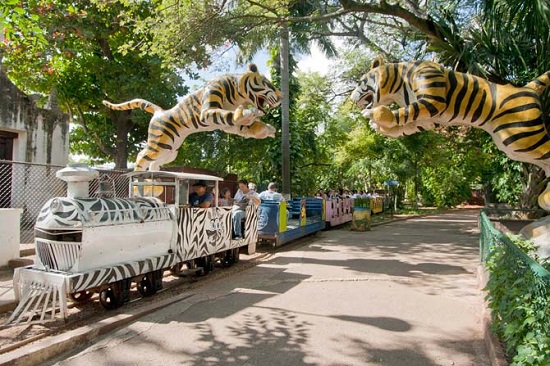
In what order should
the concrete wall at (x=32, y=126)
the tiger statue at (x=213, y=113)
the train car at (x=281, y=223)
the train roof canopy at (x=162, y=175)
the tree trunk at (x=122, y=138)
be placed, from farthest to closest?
the tree trunk at (x=122, y=138) → the concrete wall at (x=32, y=126) → the train car at (x=281, y=223) → the tiger statue at (x=213, y=113) → the train roof canopy at (x=162, y=175)

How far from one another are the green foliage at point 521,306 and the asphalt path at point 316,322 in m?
0.69

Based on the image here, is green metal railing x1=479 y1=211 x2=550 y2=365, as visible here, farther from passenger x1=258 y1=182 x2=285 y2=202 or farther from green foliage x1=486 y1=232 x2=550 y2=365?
passenger x1=258 y1=182 x2=285 y2=202

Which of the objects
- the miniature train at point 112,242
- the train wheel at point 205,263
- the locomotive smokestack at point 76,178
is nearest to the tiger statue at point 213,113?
the miniature train at point 112,242

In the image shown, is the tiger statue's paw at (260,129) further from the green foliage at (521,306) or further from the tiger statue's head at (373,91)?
the green foliage at (521,306)

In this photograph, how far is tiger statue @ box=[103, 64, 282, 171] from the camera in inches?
322

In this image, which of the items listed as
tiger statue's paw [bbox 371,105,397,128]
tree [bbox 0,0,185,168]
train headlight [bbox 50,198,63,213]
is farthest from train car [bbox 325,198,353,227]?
train headlight [bbox 50,198,63,213]

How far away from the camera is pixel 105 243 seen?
6.16 meters

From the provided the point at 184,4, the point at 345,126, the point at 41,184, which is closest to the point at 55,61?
the point at 41,184

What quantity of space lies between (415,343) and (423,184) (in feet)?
117

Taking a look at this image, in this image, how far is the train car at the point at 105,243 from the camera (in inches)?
226

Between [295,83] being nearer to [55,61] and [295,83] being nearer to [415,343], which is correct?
[55,61]

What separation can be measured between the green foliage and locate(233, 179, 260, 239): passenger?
604 cm

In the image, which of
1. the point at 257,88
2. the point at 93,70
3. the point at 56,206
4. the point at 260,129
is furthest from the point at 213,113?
the point at 93,70

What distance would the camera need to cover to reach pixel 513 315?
392 centimetres
